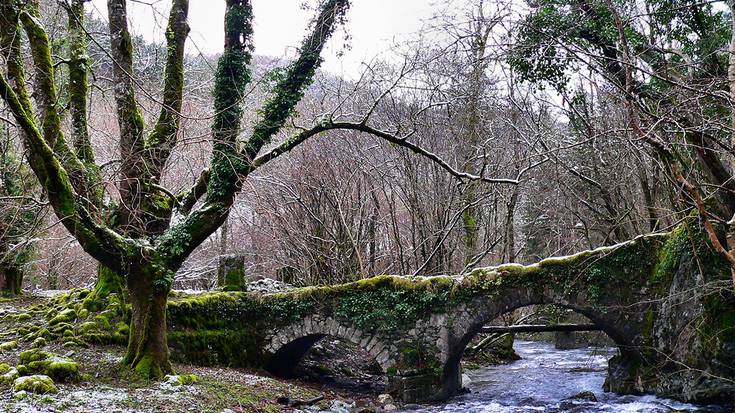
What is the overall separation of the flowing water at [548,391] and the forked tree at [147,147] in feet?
16.6

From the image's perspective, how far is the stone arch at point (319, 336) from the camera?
11.4 meters

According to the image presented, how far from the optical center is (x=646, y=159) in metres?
11.8

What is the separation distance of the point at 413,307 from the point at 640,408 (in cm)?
422

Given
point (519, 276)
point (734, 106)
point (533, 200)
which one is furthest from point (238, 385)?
point (533, 200)

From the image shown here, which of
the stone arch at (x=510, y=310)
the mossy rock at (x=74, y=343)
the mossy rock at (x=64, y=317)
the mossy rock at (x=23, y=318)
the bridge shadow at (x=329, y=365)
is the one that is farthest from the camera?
the bridge shadow at (x=329, y=365)

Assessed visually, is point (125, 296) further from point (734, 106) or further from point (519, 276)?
point (734, 106)

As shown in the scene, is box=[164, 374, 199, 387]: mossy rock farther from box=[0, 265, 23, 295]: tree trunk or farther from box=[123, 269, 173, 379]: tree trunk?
box=[0, 265, 23, 295]: tree trunk

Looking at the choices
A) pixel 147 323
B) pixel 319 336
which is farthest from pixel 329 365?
pixel 147 323

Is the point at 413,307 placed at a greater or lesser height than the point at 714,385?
greater

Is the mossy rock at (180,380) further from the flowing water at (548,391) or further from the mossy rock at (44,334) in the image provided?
the flowing water at (548,391)

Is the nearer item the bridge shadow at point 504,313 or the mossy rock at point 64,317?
the mossy rock at point 64,317

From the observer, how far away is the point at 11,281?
14.5 metres

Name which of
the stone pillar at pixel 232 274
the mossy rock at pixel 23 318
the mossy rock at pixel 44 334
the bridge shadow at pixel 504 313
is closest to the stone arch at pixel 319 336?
the bridge shadow at pixel 504 313

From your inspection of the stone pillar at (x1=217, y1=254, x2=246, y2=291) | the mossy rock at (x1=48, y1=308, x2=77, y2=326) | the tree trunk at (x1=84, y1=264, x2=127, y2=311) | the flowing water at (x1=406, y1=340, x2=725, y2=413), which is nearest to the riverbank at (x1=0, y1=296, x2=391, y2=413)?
the mossy rock at (x1=48, y1=308, x2=77, y2=326)
